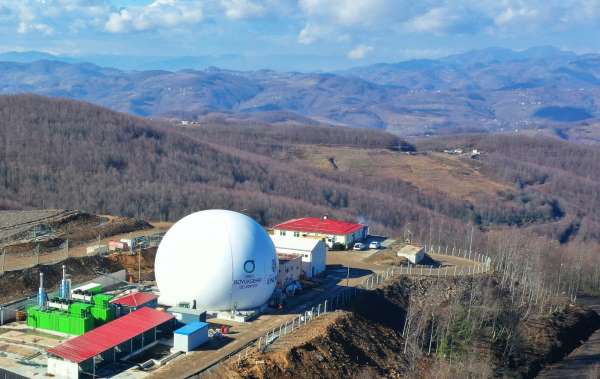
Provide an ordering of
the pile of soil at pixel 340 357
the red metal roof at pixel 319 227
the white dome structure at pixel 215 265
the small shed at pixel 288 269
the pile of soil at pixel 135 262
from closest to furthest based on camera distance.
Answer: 1. the pile of soil at pixel 340 357
2. the white dome structure at pixel 215 265
3. the small shed at pixel 288 269
4. the pile of soil at pixel 135 262
5. the red metal roof at pixel 319 227

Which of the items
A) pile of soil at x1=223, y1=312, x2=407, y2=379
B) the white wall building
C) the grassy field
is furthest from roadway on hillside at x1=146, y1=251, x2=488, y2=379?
the grassy field

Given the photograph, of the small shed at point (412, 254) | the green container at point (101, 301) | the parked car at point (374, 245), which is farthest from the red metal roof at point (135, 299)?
the parked car at point (374, 245)

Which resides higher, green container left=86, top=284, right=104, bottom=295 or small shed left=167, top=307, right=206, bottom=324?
green container left=86, top=284, right=104, bottom=295

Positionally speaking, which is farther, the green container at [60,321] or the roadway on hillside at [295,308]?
the green container at [60,321]

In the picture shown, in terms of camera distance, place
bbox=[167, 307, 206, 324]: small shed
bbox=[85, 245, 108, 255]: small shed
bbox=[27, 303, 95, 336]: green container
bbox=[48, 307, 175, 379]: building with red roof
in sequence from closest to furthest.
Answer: bbox=[48, 307, 175, 379]: building with red roof
bbox=[27, 303, 95, 336]: green container
bbox=[167, 307, 206, 324]: small shed
bbox=[85, 245, 108, 255]: small shed

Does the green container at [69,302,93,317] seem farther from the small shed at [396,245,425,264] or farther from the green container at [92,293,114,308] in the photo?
the small shed at [396,245,425,264]

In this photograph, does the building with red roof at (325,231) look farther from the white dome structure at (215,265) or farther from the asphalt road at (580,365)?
the asphalt road at (580,365)

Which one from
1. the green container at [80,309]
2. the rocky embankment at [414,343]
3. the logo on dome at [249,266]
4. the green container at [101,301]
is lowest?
the rocky embankment at [414,343]
